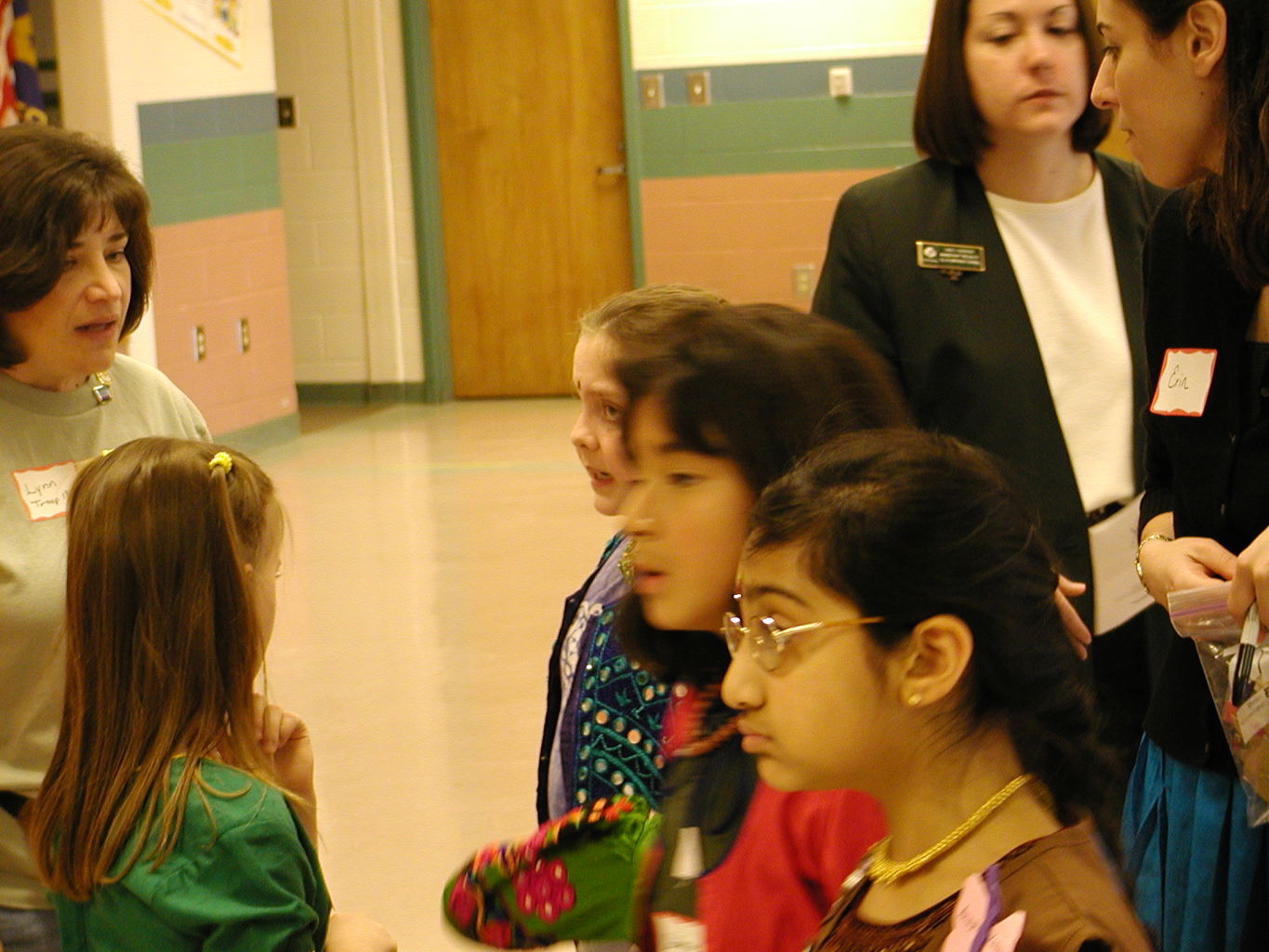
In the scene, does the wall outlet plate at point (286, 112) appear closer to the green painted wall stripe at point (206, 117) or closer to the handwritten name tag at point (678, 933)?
the green painted wall stripe at point (206, 117)

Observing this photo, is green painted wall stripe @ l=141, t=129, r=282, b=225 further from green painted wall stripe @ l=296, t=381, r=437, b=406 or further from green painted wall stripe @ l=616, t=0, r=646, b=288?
green painted wall stripe @ l=616, t=0, r=646, b=288

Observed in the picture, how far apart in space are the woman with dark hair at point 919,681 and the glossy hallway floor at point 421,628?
3.20 feet

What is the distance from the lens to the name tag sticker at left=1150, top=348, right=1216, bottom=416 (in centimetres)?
165

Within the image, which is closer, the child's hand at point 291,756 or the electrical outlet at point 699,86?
the child's hand at point 291,756

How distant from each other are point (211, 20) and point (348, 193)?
5.19 feet

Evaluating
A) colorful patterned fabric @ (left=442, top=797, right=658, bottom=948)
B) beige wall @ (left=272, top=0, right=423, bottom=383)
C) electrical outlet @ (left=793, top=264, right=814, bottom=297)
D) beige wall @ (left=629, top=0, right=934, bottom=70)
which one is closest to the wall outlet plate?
beige wall @ (left=272, top=0, right=423, bottom=383)

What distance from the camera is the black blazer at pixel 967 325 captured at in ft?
7.20

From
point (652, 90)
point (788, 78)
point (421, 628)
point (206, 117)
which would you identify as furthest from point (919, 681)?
point (652, 90)

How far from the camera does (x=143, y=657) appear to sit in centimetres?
165

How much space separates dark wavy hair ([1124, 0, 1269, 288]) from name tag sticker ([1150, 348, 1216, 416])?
128 mm

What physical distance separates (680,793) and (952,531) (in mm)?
379

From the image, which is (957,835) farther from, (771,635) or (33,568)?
(33,568)

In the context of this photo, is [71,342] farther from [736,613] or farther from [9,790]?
[736,613]

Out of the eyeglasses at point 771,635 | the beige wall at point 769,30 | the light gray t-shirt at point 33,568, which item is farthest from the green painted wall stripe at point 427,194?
the eyeglasses at point 771,635
